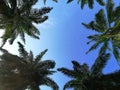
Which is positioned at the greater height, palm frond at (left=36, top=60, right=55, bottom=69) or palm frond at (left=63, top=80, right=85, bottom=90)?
palm frond at (left=36, top=60, right=55, bottom=69)

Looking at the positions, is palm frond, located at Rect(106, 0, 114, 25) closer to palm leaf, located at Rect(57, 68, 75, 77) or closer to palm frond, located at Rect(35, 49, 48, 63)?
palm leaf, located at Rect(57, 68, 75, 77)

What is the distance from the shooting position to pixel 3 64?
34.0m

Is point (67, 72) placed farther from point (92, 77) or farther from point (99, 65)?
point (99, 65)

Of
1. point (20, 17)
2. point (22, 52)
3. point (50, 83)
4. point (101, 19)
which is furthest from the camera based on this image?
point (101, 19)

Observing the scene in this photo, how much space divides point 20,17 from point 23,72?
5.58 m

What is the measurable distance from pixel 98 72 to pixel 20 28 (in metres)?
9.55

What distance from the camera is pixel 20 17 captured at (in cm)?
3203

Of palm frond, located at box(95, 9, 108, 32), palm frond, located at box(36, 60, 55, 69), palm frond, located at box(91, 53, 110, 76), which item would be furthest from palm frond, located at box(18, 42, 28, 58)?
palm frond, located at box(95, 9, 108, 32)

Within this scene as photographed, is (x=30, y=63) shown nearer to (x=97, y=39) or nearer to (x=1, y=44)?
(x=1, y=44)

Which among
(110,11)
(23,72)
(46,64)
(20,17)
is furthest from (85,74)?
(20,17)

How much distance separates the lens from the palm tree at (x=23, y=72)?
33097 mm

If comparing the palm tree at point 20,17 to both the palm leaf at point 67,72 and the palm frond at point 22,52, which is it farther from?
the palm leaf at point 67,72

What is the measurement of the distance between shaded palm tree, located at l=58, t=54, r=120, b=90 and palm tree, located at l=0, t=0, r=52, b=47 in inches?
222

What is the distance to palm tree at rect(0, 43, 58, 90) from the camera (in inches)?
1303
